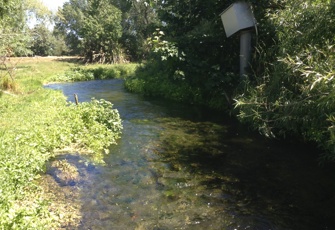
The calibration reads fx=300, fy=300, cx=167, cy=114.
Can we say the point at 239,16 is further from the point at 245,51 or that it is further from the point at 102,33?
the point at 102,33

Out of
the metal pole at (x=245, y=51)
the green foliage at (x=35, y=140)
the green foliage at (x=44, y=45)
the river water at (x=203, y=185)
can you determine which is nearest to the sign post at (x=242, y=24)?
the metal pole at (x=245, y=51)

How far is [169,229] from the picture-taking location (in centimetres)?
554

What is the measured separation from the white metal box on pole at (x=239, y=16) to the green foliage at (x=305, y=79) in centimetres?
156

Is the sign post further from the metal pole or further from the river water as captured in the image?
the river water

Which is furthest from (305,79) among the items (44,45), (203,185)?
(44,45)

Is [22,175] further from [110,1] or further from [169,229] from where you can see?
[110,1]

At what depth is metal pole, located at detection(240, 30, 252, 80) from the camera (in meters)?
12.0

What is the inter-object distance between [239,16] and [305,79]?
16.6 feet

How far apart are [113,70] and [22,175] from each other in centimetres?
2742

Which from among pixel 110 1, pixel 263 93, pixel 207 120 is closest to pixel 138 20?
pixel 110 1

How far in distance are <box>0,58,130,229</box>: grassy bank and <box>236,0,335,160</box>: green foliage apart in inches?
194

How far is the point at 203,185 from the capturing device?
23.5ft

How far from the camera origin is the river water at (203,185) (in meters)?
5.83

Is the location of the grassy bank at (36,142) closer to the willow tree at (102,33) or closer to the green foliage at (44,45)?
→ the willow tree at (102,33)
